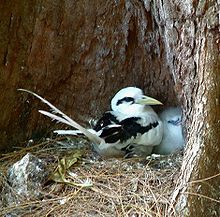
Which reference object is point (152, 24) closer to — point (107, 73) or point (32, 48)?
point (107, 73)

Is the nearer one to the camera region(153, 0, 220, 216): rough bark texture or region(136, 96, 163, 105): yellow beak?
region(153, 0, 220, 216): rough bark texture

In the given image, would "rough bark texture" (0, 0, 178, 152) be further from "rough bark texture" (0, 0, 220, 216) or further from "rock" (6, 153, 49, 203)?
"rock" (6, 153, 49, 203)

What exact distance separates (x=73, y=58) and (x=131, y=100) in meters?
0.31

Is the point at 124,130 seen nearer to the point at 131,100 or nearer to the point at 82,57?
the point at 131,100

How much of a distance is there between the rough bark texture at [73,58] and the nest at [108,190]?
306mm

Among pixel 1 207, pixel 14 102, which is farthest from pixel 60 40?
pixel 1 207

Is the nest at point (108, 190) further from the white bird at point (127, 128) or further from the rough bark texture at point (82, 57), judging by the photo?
the rough bark texture at point (82, 57)

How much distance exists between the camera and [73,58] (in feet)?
9.77

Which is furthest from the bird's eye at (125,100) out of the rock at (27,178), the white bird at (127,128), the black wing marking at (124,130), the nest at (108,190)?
the rock at (27,178)

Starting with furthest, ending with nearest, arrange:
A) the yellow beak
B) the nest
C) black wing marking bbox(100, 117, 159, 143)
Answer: the yellow beak, black wing marking bbox(100, 117, 159, 143), the nest

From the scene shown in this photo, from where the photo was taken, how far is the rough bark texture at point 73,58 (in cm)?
282

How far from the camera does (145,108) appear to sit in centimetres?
296

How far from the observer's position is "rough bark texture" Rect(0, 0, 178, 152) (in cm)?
282

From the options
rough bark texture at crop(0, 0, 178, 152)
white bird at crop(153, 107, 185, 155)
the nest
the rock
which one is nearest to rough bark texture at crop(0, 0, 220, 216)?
rough bark texture at crop(0, 0, 178, 152)
